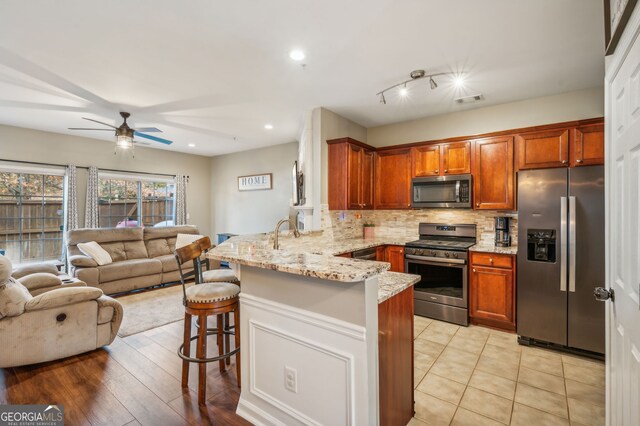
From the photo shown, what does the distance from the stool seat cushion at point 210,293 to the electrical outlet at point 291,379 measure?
2.08ft

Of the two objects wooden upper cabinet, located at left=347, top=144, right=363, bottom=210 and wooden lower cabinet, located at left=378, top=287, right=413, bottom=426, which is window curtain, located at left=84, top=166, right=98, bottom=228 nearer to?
wooden upper cabinet, located at left=347, top=144, right=363, bottom=210

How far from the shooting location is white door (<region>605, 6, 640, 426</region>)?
1.10 meters

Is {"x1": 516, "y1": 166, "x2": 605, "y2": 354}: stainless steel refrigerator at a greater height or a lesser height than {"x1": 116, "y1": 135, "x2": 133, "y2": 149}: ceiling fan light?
lesser

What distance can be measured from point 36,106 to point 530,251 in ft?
20.4

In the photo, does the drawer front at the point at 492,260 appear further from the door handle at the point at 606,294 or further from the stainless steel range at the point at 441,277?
the door handle at the point at 606,294

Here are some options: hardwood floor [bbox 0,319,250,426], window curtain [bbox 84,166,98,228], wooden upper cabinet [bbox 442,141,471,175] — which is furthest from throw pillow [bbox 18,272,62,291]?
wooden upper cabinet [bbox 442,141,471,175]

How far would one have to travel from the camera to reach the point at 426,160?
13.6 feet

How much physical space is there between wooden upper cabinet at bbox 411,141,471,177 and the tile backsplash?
1.97 feet

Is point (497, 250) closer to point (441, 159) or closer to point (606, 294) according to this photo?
point (441, 159)

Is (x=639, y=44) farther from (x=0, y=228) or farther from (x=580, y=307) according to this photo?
(x=0, y=228)

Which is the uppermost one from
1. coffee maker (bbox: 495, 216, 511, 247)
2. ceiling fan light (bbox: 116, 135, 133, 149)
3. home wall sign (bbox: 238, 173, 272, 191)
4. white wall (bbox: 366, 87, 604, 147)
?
white wall (bbox: 366, 87, 604, 147)

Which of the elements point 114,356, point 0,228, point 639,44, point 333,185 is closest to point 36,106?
point 0,228

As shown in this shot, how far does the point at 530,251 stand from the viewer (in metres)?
3.02

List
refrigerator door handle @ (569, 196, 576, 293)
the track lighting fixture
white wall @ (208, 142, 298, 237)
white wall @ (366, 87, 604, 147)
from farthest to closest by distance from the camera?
white wall @ (208, 142, 298, 237) < white wall @ (366, 87, 604, 147) < the track lighting fixture < refrigerator door handle @ (569, 196, 576, 293)
